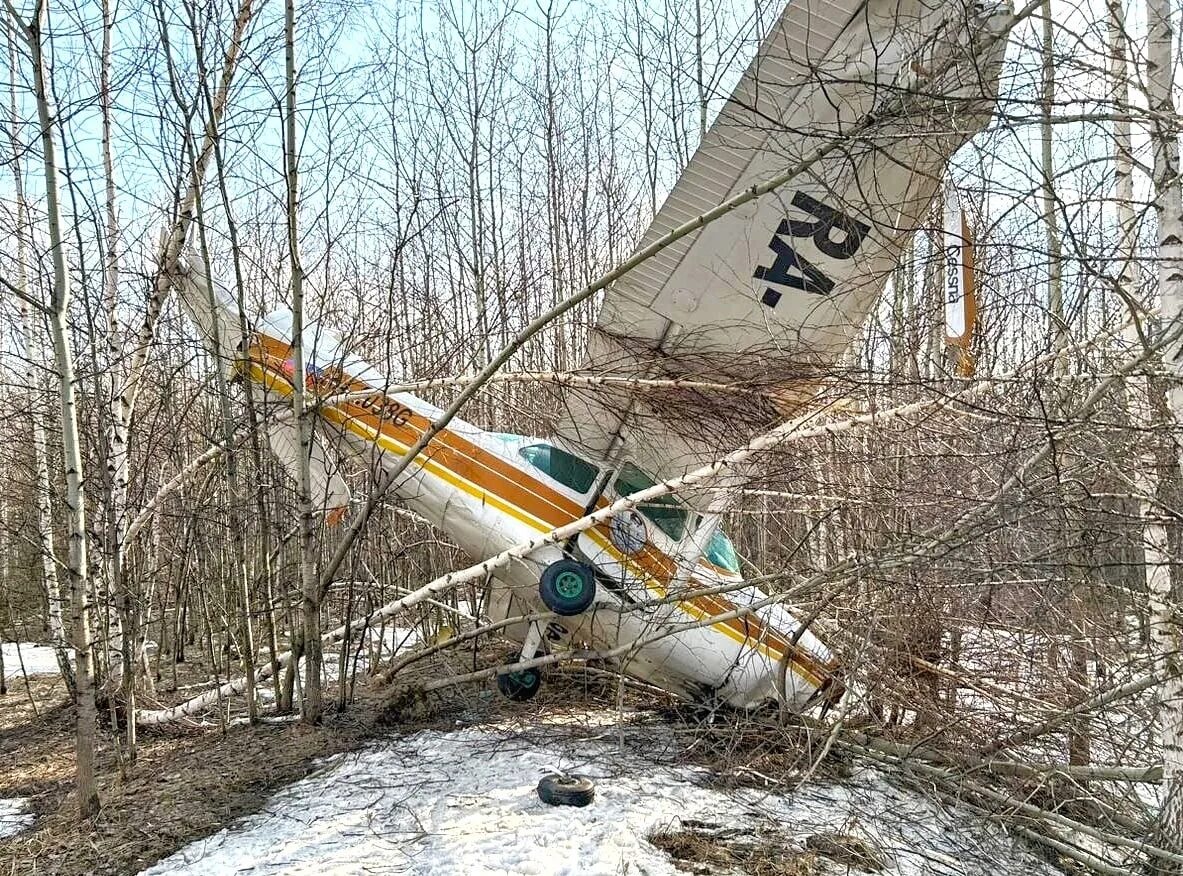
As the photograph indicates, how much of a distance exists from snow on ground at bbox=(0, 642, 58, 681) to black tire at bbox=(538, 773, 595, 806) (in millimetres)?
7769

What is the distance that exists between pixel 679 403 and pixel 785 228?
4.53ft

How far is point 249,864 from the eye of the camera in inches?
153

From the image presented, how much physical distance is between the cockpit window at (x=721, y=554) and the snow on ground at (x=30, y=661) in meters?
8.08

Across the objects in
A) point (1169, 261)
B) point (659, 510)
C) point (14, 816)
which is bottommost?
point (14, 816)

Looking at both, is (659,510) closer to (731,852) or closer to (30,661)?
(731,852)

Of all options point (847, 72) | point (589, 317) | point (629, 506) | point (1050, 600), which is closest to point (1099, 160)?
point (847, 72)

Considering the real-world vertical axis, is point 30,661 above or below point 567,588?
below

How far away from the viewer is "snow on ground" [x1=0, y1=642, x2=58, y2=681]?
33.9ft

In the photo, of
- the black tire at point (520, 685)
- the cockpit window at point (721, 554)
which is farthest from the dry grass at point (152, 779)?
the cockpit window at point (721, 554)

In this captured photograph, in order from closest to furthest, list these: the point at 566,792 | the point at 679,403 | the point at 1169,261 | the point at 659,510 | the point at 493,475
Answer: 1. the point at 1169,261
2. the point at 566,792
3. the point at 679,403
4. the point at 493,475
5. the point at 659,510

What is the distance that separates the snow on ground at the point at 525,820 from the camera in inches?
155

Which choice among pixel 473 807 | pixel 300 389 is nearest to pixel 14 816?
pixel 473 807

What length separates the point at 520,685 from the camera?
22.2 ft

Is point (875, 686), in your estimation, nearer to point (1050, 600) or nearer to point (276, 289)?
point (1050, 600)
